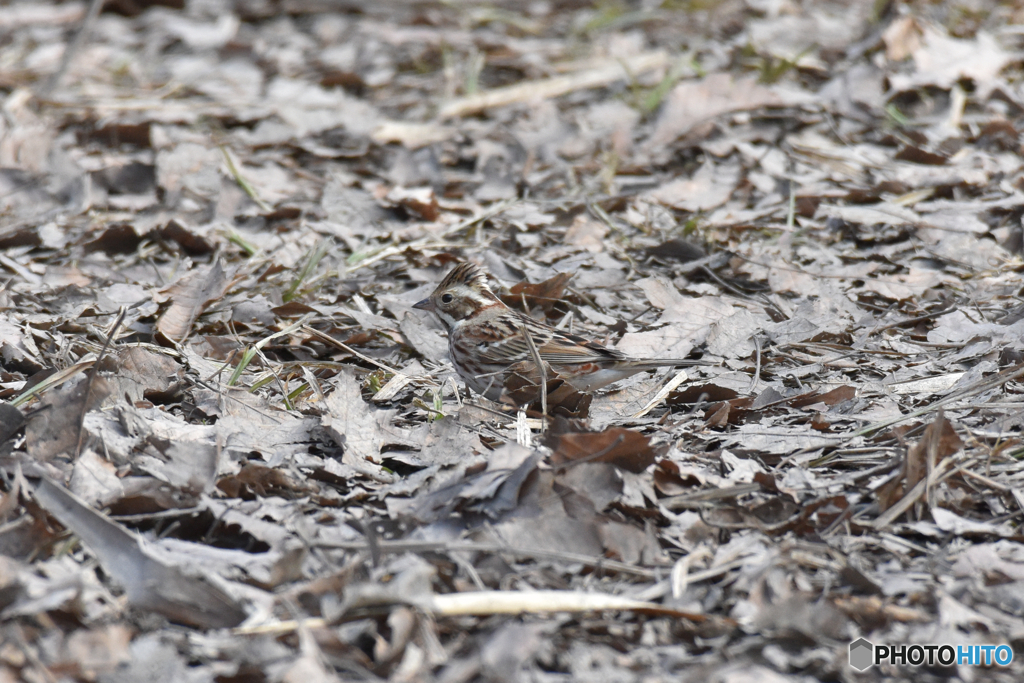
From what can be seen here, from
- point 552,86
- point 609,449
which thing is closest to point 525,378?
point 609,449

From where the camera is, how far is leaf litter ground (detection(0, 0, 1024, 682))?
10.1 ft

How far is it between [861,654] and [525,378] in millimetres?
2554

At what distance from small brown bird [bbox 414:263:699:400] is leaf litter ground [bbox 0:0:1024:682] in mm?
155

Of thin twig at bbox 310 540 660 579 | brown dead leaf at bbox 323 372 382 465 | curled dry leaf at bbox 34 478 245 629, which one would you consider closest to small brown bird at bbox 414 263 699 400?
brown dead leaf at bbox 323 372 382 465

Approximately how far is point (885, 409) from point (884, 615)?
5.59ft

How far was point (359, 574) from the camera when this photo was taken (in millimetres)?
3203

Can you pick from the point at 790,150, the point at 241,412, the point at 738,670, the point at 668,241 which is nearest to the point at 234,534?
the point at 241,412

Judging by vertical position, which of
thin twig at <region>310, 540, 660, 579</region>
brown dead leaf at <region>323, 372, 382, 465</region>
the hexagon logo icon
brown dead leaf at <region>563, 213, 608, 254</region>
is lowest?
brown dead leaf at <region>563, 213, 608, 254</region>

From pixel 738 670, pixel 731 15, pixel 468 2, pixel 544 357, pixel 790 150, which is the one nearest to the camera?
pixel 738 670

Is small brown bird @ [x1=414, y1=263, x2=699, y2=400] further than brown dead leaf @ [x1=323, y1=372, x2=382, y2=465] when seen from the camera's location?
Yes

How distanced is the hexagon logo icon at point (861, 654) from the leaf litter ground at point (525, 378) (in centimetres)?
4

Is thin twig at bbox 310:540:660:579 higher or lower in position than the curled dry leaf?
lower

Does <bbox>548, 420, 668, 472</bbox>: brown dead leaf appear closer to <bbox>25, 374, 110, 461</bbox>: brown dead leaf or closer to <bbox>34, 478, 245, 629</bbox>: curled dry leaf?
<bbox>34, 478, 245, 629</bbox>: curled dry leaf

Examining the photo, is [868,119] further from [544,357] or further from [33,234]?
[33,234]
